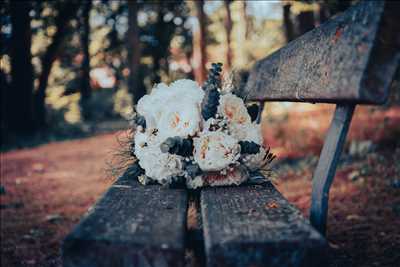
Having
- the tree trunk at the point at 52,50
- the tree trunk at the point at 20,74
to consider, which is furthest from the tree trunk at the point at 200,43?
the tree trunk at the point at 20,74

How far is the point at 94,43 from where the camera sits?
29.2 metres

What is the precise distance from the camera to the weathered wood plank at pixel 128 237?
135 centimetres

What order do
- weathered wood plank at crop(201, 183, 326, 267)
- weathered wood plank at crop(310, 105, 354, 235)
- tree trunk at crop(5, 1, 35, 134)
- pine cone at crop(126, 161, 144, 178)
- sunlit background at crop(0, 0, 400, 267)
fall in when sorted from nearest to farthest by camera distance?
weathered wood plank at crop(201, 183, 326, 267) < weathered wood plank at crop(310, 105, 354, 235) < pine cone at crop(126, 161, 144, 178) < sunlit background at crop(0, 0, 400, 267) < tree trunk at crop(5, 1, 35, 134)

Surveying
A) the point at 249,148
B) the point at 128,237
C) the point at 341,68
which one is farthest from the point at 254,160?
the point at 128,237

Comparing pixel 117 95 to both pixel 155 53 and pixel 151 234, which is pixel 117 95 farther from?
pixel 151 234

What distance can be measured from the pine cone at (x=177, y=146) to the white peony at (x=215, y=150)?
0.04 m

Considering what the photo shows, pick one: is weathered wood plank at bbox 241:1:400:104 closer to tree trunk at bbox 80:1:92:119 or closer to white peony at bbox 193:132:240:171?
white peony at bbox 193:132:240:171

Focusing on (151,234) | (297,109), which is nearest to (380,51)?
(151,234)

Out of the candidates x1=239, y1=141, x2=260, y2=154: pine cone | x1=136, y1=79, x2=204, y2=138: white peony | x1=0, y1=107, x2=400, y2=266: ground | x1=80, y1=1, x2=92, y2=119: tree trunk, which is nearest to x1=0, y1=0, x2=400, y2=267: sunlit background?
x1=0, y1=107, x2=400, y2=266: ground

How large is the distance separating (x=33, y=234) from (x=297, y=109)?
7249 mm

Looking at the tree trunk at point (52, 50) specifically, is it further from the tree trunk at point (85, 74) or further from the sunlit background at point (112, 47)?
the tree trunk at point (85, 74)

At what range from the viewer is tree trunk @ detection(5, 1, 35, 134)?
12297mm

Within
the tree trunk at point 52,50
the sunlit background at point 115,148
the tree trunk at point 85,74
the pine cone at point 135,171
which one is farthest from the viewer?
the tree trunk at point 85,74

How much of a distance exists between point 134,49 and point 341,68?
14.6 meters
